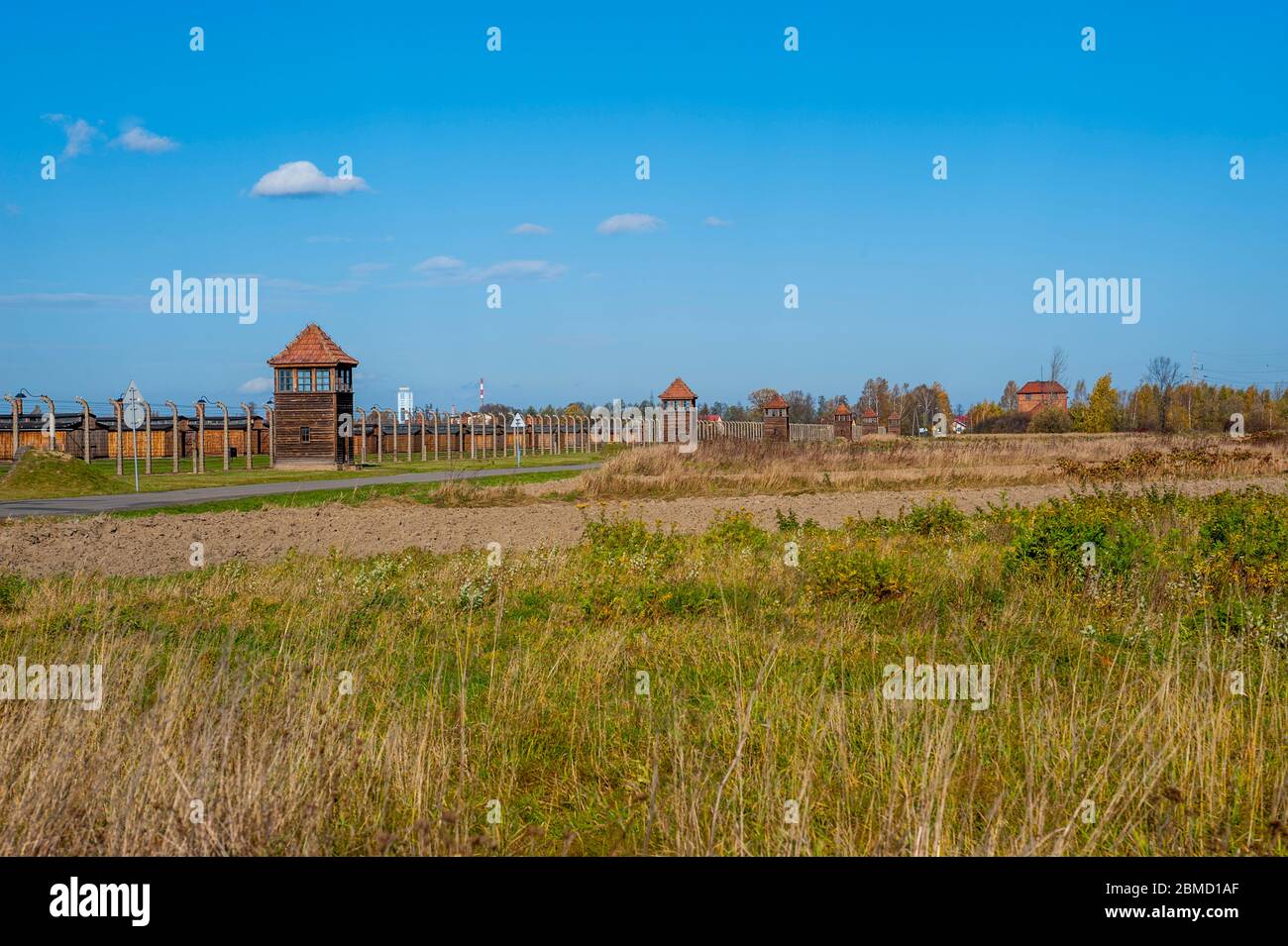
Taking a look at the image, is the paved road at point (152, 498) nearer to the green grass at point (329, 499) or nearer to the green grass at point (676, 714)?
the green grass at point (329, 499)

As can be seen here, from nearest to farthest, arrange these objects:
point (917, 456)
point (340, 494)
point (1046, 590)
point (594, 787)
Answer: point (594, 787) → point (1046, 590) → point (340, 494) → point (917, 456)

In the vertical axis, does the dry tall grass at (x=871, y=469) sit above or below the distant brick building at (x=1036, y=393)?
below

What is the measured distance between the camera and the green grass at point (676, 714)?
378cm

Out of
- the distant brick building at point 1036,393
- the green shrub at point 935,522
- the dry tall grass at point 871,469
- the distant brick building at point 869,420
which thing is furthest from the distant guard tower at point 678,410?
the distant brick building at point 1036,393

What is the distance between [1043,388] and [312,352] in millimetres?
127592

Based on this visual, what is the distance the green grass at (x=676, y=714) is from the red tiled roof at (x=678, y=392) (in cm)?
3621

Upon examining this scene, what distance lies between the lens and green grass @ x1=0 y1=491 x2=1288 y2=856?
12.4 ft

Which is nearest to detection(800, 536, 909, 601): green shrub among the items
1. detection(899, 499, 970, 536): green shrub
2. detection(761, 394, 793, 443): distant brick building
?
detection(899, 499, 970, 536): green shrub

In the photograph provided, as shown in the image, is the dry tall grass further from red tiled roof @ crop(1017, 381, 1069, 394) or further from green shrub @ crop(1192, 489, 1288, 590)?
red tiled roof @ crop(1017, 381, 1069, 394)

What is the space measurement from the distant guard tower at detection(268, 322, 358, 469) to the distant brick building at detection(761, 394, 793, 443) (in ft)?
64.4
